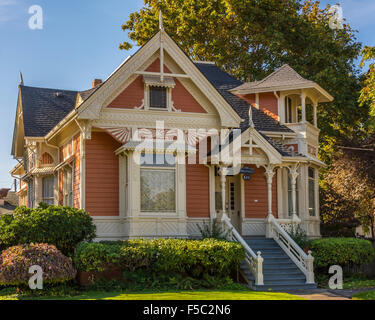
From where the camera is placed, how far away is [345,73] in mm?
36500

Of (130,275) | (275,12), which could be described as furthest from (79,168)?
(275,12)

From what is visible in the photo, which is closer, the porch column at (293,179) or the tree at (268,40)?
the porch column at (293,179)

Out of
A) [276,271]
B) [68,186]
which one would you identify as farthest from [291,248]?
[68,186]

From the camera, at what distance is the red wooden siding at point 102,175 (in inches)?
866

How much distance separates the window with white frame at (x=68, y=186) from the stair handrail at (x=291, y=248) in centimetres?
798

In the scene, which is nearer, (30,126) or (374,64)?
(374,64)

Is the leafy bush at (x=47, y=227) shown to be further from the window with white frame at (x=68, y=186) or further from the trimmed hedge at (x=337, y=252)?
the trimmed hedge at (x=337, y=252)

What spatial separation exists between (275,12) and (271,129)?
13.5m

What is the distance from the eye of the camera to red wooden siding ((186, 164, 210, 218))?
2306 centimetres

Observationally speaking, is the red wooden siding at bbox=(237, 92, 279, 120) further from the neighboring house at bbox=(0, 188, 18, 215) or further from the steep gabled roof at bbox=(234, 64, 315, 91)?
the neighboring house at bbox=(0, 188, 18, 215)

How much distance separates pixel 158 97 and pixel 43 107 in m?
9.88

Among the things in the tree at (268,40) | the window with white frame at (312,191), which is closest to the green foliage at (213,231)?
the window with white frame at (312,191)
